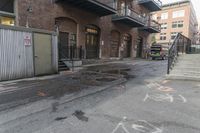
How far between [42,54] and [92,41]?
30.5ft

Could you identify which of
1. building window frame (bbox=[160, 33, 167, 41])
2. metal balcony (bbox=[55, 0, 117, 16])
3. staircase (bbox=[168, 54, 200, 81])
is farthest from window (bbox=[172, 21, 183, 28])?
staircase (bbox=[168, 54, 200, 81])

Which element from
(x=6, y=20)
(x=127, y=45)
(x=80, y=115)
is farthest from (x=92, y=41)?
(x=80, y=115)

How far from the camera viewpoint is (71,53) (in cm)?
1433

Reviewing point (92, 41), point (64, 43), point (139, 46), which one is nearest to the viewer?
point (64, 43)

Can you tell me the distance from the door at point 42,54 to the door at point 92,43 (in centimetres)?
804

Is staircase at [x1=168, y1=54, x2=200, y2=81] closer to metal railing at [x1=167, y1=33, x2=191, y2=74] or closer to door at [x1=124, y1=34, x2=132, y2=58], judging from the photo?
metal railing at [x1=167, y1=33, x2=191, y2=74]

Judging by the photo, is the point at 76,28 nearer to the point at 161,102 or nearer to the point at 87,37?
the point at 87,37

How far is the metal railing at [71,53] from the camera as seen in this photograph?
13734 mm

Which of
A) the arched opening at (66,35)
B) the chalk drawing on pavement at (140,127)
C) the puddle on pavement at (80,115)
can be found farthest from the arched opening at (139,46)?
the chalk drawing on pavement at (140,127)

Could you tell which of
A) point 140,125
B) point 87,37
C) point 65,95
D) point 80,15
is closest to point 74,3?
point 80,15

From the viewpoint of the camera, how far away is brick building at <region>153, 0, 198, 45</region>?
5306 centimetres

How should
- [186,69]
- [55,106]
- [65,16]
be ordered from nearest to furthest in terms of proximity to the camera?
[55,106] < [186,69] < [65,16]

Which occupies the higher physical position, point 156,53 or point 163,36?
point 163,36

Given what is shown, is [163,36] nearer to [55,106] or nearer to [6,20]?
[6,20]
